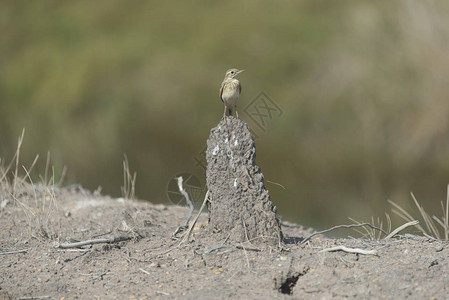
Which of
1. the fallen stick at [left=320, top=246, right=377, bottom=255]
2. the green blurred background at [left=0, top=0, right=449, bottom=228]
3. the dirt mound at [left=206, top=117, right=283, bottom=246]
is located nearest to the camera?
the fallen stick at [left=320, top=246, right=377, bottom=255]

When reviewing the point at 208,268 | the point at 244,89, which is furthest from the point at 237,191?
the point at 244,89

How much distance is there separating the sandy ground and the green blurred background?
264 cm

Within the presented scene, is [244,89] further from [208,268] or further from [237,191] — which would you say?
[208,268]

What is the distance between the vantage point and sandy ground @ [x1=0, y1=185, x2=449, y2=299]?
2.21m

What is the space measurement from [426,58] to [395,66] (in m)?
0.31

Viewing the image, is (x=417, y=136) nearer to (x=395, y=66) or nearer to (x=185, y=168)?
(x=395, y=66)

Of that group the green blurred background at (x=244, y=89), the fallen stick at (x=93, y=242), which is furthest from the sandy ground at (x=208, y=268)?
the green blurred background at (x=244, y=89)

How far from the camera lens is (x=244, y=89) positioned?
7.02m

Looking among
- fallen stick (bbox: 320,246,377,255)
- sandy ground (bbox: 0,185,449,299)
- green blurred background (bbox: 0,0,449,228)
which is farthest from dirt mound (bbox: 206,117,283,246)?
green blurred background (bbox: 0,0,449,228)

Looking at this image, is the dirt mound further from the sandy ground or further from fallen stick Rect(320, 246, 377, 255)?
fallen stick Rect(320, 246, 377, 255)

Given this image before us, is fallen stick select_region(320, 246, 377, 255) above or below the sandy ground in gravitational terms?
→ above

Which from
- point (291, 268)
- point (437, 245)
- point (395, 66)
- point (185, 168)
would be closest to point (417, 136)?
point (395, 66)

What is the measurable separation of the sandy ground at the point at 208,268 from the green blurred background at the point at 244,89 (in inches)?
104

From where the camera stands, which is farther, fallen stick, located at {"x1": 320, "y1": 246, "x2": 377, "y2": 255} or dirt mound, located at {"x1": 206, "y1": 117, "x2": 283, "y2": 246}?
dirt mound, located at {"x1": 206, "y1": 117, "x2": 283, "y2": 246}
